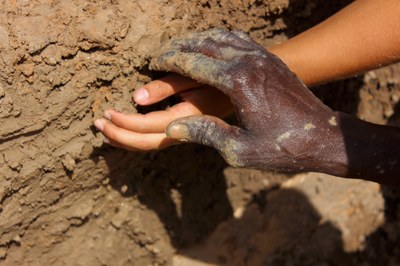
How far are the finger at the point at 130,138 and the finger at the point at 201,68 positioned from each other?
21 centimetres

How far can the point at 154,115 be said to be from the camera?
140 cm

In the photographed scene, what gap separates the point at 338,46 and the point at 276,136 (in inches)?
13.3

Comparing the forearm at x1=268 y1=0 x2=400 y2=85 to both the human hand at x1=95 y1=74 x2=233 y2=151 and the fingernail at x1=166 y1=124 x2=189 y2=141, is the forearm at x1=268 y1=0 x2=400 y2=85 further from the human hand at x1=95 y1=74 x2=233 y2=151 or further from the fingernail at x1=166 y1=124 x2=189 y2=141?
the fingernail at x1=166 y1=124 x2=189 y2=141

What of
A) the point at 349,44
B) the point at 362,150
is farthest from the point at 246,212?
the point at 349,44

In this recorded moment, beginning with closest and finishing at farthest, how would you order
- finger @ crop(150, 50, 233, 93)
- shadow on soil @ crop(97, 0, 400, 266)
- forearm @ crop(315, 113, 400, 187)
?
finger @ crop(150, 50, 233, 93), forearm @ crop(315, 113, 400, 187), shadow on soil @ crop(97, 0, 400, 266)

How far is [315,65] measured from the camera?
146 centimetres

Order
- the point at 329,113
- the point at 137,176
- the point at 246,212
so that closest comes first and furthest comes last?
the point at 329,113, the point at 137,176, the point at 246,212

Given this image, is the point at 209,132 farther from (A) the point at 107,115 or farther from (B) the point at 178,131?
(A) the point at 107,115

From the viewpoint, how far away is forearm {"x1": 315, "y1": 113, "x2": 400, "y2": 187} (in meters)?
1.36

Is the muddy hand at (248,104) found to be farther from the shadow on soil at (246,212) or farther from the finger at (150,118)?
the shadow on soil at (246,212)

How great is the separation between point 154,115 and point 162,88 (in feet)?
0.25

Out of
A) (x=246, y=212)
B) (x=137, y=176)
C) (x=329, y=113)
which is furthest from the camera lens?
(x=246, y=212)

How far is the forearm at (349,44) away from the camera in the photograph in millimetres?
1332

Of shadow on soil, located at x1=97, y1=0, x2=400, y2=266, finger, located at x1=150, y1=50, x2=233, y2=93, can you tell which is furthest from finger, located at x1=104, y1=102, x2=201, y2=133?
shadow on soil, located at x1=97, y1=0, x2=400, y2=266
